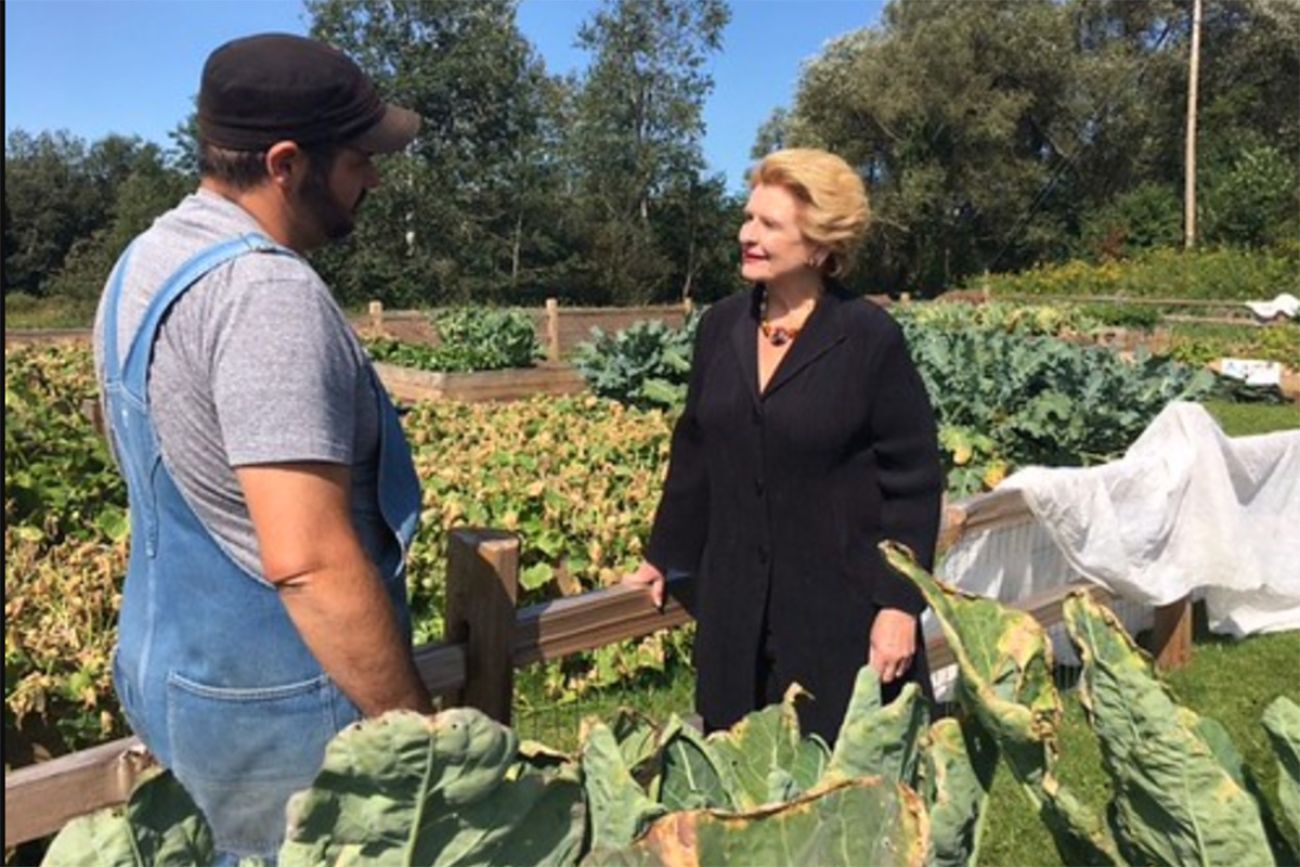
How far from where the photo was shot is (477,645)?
8.42 ft

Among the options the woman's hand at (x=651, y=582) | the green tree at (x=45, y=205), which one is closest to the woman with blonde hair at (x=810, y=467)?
the woman's hand at (x=651, y=582)

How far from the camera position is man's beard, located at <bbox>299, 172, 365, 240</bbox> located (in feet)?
5.87

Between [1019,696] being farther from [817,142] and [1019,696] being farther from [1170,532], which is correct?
[817,142]

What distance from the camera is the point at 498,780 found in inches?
34.5

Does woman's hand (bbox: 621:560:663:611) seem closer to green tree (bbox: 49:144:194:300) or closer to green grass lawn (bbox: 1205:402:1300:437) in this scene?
green grass lawn (bbox: 1205:402:1300:437)

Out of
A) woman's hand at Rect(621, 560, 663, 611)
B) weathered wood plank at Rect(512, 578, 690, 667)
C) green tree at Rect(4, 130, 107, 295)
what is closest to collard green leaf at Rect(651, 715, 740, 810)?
weathered wood plank at Rect(512, 578, 690, 667)

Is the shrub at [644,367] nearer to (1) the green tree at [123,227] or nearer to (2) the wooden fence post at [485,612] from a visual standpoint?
(2) the wooden fence post at [485,612]

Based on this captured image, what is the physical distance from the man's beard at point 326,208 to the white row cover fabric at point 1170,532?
3.19m

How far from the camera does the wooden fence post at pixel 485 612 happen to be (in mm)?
2500

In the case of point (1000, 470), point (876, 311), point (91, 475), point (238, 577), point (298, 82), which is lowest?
point (1000, 470)

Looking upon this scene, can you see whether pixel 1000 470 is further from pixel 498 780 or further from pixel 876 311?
pixel 498 780

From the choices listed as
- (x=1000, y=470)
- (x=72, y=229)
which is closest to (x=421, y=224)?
(x=72, y=229)

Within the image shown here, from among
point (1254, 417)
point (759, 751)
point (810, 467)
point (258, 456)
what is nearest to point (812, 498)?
point (810, 467)

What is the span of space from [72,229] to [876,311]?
57.0 m
